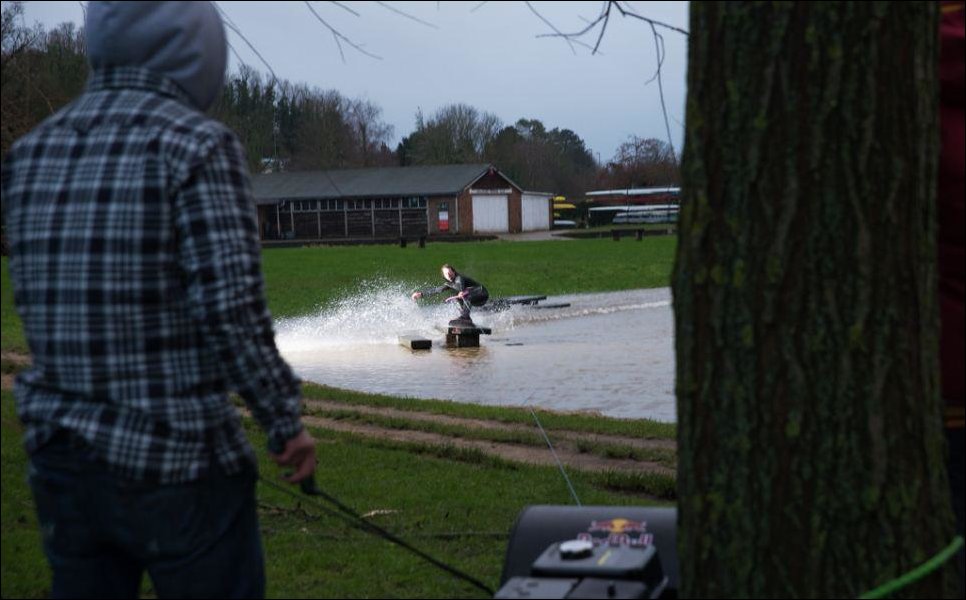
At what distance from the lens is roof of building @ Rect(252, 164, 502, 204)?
77.2 metres

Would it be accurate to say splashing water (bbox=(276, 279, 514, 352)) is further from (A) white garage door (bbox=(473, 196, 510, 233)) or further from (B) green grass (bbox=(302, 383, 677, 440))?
(A) white garage door (bbox=(473, 196, 510, 233))

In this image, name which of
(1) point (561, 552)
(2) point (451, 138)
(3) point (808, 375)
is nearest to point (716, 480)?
(3) point (808, 375)

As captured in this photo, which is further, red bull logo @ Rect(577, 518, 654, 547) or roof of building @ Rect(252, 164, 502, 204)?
roof of building @ Rect(252, 164, 502, 204)

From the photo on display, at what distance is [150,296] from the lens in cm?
243

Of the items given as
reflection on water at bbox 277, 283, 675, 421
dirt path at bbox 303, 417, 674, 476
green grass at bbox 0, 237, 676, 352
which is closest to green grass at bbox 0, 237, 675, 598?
dirt path at bbox 303, 417, 674, 476

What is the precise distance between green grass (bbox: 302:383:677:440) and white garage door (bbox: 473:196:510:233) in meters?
68.4

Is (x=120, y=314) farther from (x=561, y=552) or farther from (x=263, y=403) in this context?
(x=561, y=552)

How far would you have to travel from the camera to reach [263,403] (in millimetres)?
2506

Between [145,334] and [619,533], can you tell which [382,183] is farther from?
[145,334]

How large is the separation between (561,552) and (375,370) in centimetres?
1273

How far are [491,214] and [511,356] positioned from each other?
215 feet

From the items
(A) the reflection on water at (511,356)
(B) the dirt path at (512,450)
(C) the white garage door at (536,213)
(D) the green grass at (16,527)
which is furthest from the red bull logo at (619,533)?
(C) the white garage door at (536,213)

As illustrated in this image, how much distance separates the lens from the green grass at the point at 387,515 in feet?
16.5

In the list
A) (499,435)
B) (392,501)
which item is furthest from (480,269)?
(392,501)
